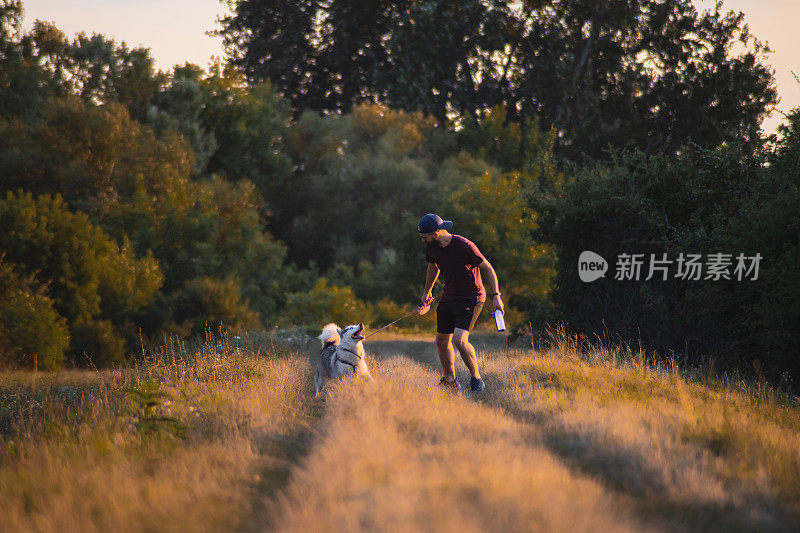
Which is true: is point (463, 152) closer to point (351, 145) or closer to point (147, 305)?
point (351, 145)

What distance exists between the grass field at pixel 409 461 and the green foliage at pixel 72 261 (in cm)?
1753

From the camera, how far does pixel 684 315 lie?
13531mm

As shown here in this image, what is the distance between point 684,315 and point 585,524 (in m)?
10.4

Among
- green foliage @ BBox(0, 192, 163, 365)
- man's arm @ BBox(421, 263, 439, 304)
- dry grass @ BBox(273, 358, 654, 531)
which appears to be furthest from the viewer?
green foliage @ BBox(0, 192, 163, 365)

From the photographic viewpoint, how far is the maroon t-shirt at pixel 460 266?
9148 millimetres

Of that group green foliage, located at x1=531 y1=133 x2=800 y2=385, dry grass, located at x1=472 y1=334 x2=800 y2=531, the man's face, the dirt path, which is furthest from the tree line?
the dirt path

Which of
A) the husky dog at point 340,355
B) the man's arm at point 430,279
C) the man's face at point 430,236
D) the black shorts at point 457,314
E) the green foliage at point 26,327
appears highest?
the man's face at point 430,236

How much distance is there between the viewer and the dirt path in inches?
163

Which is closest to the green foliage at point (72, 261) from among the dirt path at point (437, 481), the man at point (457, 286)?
the man at point (457, 286)

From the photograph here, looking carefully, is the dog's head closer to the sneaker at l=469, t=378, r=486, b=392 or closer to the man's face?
the man's face

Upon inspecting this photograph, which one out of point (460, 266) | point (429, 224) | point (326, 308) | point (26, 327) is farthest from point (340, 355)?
point (326, 308)

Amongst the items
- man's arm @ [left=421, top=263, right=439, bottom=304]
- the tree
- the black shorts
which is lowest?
the black shorts

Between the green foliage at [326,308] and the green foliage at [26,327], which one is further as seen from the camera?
the green foliage at [326,308]

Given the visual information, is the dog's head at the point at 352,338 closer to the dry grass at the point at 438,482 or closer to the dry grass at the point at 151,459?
the dry grass at the point at 151,459
